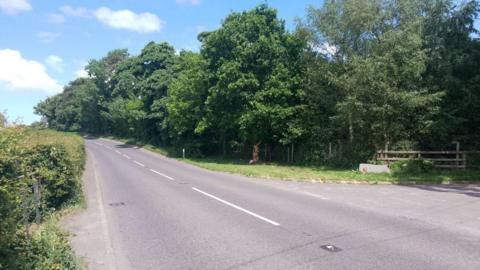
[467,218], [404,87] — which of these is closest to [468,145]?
[404,87]

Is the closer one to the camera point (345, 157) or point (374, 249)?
point (374, 249)

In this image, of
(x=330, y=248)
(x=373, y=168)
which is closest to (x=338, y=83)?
(x=373, y=168)

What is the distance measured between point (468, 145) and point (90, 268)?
Answer: 79.0 ft

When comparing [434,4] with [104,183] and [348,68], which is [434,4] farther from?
[104,183]

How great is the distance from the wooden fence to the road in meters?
6.95

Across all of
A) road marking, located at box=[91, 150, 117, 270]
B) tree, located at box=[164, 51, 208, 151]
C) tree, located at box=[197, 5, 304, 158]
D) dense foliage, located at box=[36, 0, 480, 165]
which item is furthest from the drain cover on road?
tree, located at box=[164, 51, 208, 151]

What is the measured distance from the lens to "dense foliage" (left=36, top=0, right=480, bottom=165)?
23.7 m

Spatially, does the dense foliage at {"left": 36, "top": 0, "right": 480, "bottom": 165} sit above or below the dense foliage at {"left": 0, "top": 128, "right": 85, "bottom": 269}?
above

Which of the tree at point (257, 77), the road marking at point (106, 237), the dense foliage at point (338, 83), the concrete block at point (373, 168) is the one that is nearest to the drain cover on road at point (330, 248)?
the road marking at point (106, 237)

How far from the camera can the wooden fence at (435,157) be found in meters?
22.3

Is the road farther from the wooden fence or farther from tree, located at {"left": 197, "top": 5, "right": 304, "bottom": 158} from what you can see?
tree, located at {"left": 197, "top": 5, "right": 304, "bottom": 158}

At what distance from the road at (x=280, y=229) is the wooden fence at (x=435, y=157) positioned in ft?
22.8

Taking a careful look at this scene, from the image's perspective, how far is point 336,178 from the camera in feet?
64.8

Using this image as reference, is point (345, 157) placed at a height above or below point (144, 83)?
below
